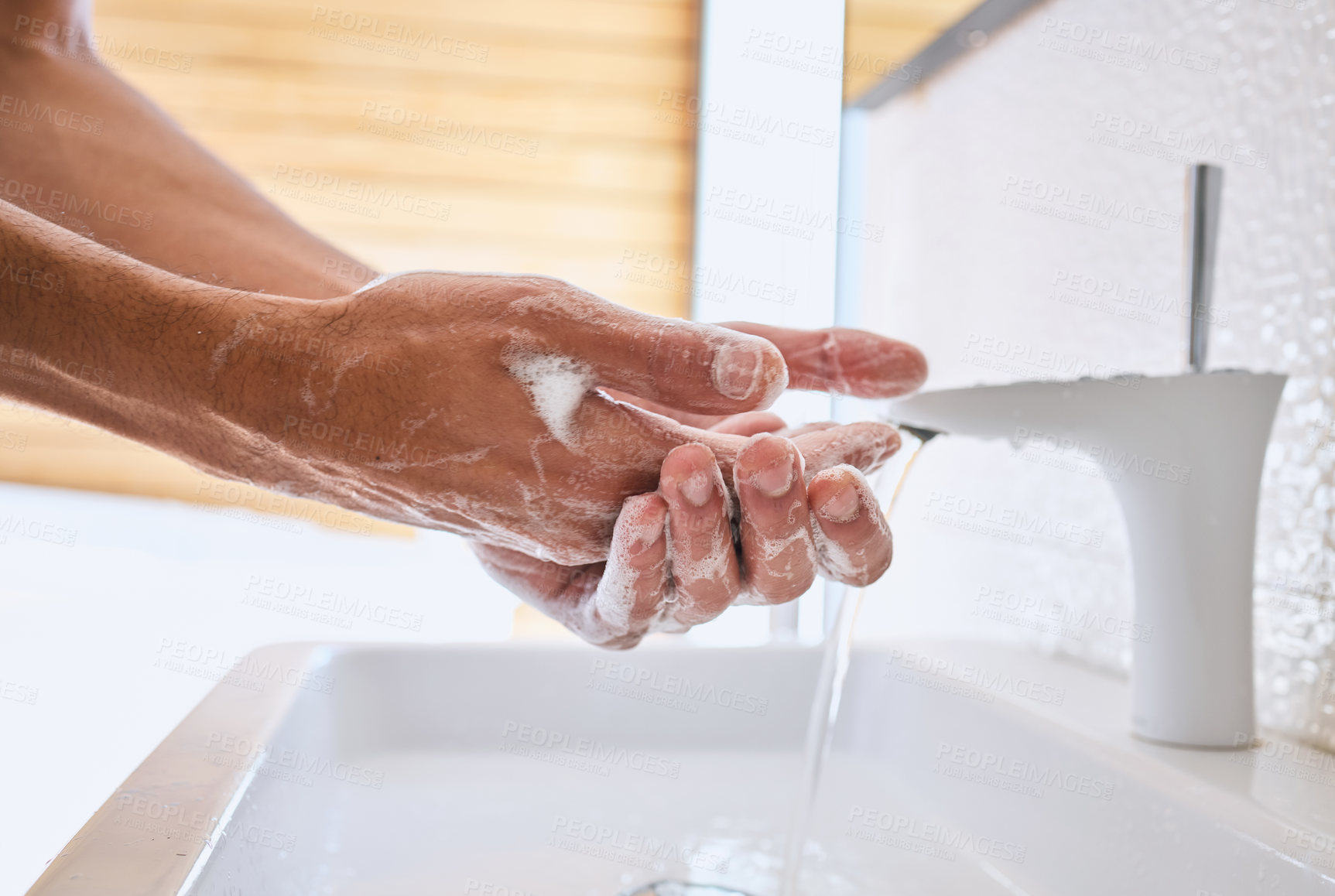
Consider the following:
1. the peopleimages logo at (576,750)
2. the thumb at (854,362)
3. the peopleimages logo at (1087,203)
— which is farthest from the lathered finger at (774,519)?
the peopleimages logo at (1087,203)

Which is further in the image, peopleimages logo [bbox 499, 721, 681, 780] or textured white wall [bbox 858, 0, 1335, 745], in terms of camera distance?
peopleimages logo [bbox 499, 721, 681, 780]

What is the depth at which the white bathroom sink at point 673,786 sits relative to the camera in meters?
0.46

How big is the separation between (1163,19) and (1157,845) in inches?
25.1

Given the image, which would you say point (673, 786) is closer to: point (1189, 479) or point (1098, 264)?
point (1189, 479)

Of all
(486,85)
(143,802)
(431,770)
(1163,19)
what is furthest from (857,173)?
(486,85)

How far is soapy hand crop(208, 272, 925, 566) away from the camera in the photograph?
0.41 meters

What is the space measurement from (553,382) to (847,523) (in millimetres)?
157

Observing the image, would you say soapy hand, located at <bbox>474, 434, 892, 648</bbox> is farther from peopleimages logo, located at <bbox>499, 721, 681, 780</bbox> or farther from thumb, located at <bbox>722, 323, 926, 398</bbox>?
peopleimages logo, located at <bbox>499, 721, 681, 780</bbox>

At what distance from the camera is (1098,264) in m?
0.81

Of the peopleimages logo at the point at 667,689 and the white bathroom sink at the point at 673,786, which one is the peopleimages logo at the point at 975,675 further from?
the peopleimages logo at the point at 667,689

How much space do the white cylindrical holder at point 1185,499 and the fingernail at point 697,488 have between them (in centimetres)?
22

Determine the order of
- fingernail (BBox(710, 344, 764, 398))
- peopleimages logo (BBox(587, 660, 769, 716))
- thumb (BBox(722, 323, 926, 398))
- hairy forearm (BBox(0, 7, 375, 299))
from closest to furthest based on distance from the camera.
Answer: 1. fingernail (BBox(710, 344, 764, 398))
2. thumb (BBox(722, 323, 926, 398))
3. hairy forearm (BBox(0, 7, 375, 299))
4. peopleimages logo (BBox(587, 660, 769, 716))

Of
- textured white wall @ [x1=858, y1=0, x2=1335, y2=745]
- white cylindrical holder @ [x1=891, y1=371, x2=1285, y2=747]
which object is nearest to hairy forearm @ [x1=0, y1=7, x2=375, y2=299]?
white cylindrical holder @ [x1=891, y1=371, x2=1285, y2=747]

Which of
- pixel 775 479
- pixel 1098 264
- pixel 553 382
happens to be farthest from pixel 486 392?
pixel 1098 264
